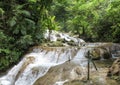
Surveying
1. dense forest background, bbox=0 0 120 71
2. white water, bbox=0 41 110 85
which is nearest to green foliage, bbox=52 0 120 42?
dense forest background, bbox=0 0 120 71

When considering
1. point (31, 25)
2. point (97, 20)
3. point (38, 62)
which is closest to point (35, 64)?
point (38, 62)

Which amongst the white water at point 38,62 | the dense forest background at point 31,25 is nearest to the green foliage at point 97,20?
the dense forest background at point 31,25

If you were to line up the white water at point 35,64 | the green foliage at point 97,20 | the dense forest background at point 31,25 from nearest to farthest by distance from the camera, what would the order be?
the white water at point 35,64, the dense forest background at point 31,25, the green foliage at point 97,20

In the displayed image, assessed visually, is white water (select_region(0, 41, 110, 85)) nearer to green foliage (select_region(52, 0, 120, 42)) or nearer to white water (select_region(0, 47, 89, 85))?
white water (select_region(0, 47, 89, 85))

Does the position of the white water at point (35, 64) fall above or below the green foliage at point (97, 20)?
below

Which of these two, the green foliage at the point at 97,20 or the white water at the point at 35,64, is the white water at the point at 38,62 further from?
the green foliage at the point at 97,20

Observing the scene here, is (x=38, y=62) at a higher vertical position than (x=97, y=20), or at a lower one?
lower

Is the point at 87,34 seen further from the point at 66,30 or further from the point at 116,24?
the point at 66,30

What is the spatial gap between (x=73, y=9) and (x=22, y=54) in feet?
42.8

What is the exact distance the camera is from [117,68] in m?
10.5

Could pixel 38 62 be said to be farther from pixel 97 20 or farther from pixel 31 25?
pixel 97 20

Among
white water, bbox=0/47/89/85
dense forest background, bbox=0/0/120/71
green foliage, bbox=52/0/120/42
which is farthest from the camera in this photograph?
green foliage, bbox=52/0/120/42

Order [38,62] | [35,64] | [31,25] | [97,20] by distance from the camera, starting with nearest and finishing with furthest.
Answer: [35,64]
[38,62]
[31,25]
[97,20]

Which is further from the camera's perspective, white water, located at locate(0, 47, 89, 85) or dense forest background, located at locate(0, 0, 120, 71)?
dense forest background, located at locate(0, 0, 120, 71)
